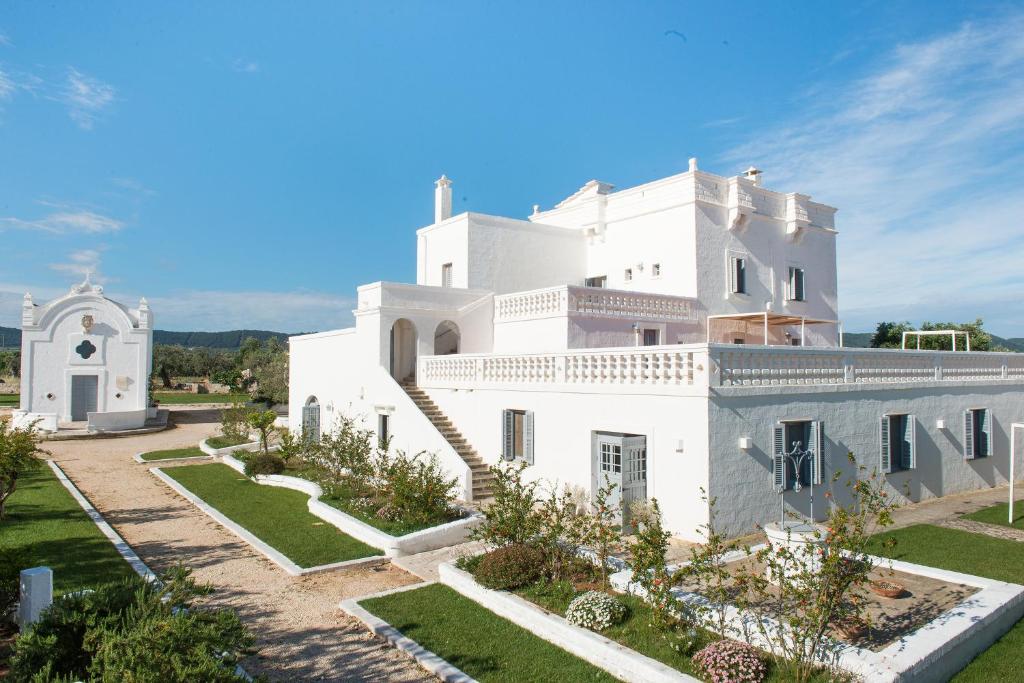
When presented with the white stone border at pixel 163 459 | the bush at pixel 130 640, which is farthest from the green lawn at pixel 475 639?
the white stone border at pixel 163 459

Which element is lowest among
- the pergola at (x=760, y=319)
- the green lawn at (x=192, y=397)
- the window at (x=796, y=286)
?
the green lawn at (x=192, y=397)

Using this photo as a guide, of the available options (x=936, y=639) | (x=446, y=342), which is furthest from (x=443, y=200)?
(x=936, y=639)

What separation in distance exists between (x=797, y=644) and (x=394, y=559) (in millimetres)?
7276

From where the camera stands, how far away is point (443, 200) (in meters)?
25.6

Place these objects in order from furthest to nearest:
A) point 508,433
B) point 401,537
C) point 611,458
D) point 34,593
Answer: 1. point 508,433
2. point 611,458
3. point 401,537
4. point 34,593

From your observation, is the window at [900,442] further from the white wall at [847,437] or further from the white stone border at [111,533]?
the white stone border at [111,533]

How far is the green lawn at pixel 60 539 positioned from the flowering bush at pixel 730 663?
26.9ft

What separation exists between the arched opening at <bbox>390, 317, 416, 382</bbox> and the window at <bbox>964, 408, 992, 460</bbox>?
16.0m

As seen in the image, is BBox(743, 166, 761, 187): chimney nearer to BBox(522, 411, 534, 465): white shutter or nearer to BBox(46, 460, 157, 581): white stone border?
BBox(522, 411, 534, 465): white shutter

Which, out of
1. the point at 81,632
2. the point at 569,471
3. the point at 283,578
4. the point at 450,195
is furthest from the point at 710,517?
the point at 450,195

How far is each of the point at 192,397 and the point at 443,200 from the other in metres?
42.6

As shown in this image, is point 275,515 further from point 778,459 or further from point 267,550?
point 778,459

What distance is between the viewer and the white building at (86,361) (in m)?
33.0

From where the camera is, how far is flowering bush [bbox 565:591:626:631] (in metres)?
7.65
